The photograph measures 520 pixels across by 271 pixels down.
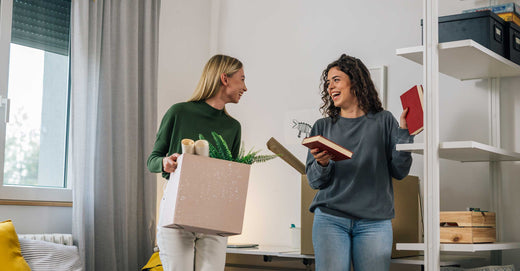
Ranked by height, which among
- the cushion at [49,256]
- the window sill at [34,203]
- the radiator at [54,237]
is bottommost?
the cushion at [49,256]

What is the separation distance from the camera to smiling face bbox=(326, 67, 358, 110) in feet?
7.61

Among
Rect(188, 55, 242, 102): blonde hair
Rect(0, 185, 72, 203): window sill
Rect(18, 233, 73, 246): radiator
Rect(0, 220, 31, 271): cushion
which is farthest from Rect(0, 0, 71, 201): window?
Rect(188, 55, 242, 102): blonde hair

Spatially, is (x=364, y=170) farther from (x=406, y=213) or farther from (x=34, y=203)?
(x=34, y=203)

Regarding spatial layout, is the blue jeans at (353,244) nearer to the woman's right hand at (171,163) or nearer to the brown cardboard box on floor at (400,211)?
the brown cardboard box on floor at (400,211)

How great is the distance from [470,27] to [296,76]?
1415mm

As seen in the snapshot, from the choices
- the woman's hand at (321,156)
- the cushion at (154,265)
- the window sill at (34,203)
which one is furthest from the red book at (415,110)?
the window sill at (34,203)

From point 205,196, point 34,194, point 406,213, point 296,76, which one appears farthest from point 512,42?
point 34,194

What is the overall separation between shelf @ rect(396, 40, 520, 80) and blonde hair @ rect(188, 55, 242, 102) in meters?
0.63

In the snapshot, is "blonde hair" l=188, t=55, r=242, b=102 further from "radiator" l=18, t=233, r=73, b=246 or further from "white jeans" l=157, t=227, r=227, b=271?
"radiator" l=18, t=233, r=73, b=246

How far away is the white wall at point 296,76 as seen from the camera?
9.53ft

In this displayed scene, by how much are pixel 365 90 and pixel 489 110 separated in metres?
0.91

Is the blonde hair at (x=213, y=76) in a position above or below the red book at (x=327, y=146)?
above

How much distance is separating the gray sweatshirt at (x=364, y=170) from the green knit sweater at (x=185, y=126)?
41 centimetres

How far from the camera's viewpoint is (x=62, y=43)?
319 cm
